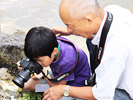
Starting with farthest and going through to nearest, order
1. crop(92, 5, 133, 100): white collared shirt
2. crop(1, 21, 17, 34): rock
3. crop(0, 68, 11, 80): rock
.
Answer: crop(1, 21, 17, 34): rock
crop(0, 68, 11, 80): rock
crop(92, 5, 133, 100): white collared shirt

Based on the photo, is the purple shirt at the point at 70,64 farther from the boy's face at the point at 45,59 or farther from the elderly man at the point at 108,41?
the elderly man at the point at 108,41

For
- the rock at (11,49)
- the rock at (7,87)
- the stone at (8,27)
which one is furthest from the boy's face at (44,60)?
the stone at (8,27)

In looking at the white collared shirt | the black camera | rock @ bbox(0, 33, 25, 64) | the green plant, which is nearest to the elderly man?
the white collared shirt

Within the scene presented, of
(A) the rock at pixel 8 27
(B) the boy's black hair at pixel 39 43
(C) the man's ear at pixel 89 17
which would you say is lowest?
(A) the rock at pixel 8 27

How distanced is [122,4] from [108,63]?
3990mm

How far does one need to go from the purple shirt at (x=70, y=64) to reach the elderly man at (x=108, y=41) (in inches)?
14.2

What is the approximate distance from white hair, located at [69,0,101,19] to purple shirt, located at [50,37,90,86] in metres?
0.55

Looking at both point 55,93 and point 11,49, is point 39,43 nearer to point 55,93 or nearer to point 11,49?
point 55,93

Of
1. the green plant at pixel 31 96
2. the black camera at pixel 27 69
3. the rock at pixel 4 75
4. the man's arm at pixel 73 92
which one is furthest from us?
the rock at pixel 4 75

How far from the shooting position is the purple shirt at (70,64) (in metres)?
1.83

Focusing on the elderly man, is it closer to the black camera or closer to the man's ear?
the man's ear

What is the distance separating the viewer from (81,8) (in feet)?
4.56

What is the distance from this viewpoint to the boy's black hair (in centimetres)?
166

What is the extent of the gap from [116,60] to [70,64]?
64 centimetres
